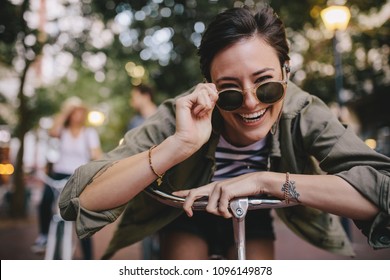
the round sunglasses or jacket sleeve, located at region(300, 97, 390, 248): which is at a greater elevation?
the round sunglasses

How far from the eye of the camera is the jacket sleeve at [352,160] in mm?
1378

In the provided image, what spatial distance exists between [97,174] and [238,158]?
1.79 feet

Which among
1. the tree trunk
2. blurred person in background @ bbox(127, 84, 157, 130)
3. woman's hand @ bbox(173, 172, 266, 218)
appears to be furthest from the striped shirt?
the tree trunk

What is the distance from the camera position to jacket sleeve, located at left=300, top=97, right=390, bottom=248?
138cm

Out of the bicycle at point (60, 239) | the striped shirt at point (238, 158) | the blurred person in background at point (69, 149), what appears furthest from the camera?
the blurred person in background at point (69, 149)

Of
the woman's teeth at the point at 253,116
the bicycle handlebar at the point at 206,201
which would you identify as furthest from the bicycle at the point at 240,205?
the woman's teeth at the point at 253,116

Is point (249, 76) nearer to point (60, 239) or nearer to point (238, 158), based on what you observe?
point (238, 158)

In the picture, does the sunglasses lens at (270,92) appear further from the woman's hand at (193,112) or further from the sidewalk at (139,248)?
the sidewalk at (139,248)

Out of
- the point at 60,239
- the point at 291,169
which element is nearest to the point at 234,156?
the point at 291,169

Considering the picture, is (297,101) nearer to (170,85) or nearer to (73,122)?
(73,122)

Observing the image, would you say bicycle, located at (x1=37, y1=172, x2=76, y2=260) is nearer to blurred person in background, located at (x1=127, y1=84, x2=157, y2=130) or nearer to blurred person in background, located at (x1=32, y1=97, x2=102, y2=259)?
blurred person in background, located at (x1=32, y1=97, x2=102, y2=259)

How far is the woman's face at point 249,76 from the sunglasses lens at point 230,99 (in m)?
0.02

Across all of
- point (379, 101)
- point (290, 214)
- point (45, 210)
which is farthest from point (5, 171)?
point (290, 214)

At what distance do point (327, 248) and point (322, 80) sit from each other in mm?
6881
